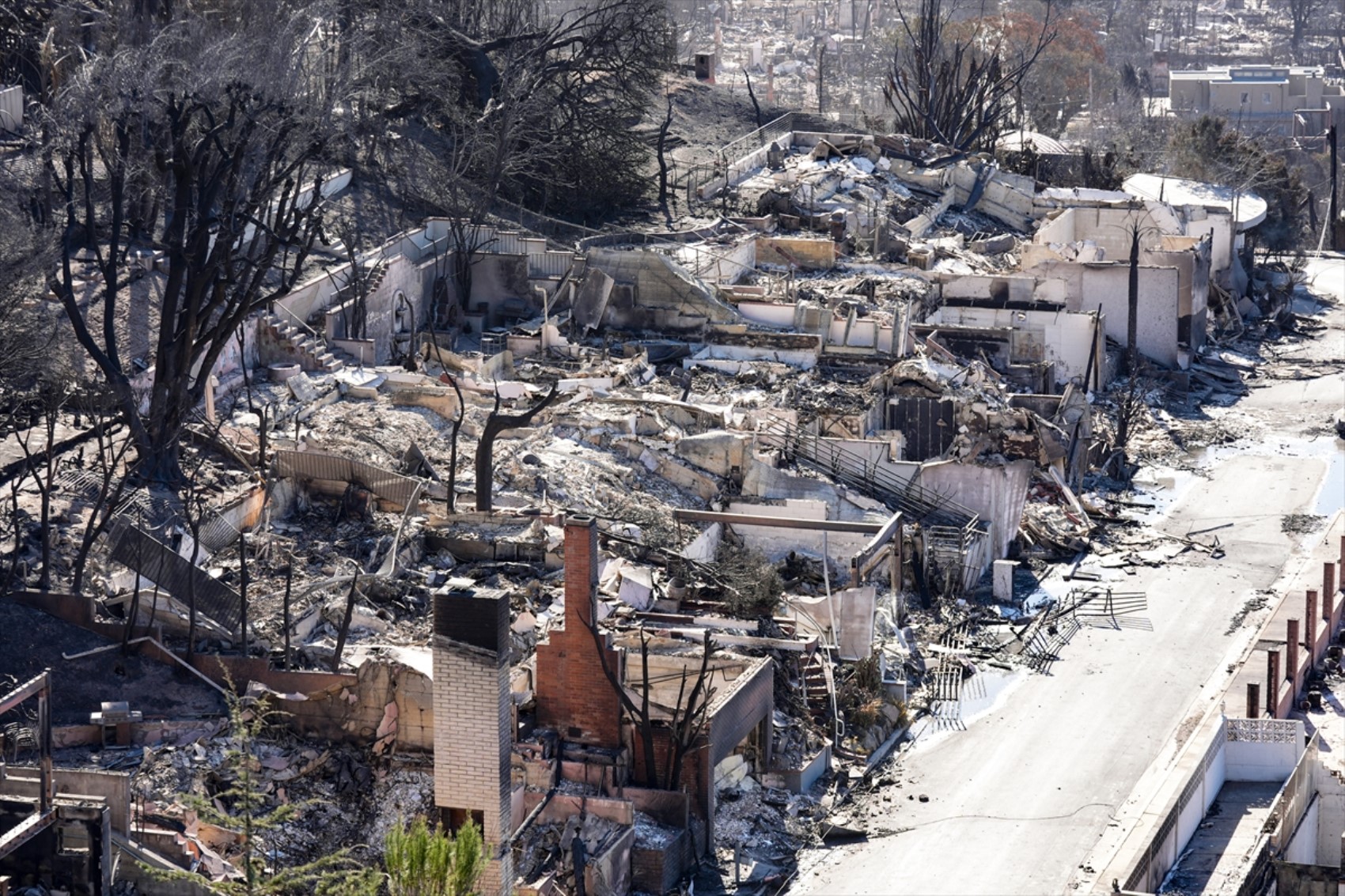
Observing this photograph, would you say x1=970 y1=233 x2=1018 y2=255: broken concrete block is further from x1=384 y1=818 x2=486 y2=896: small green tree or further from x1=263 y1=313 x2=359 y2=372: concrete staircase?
x1=384 y1=818 x2=486 y2=896: small green tree

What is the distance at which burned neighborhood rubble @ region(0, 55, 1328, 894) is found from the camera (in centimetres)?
2262

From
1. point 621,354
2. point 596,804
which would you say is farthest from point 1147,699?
point 621,354

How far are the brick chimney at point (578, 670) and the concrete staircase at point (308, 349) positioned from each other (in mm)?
12238

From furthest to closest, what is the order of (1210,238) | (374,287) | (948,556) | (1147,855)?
A: (1210,238), (374,287), (948,556), (1147,855)

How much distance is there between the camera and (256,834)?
21.8 meters

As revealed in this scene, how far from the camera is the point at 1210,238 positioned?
172ft

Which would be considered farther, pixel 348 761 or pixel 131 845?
pixel 348 761

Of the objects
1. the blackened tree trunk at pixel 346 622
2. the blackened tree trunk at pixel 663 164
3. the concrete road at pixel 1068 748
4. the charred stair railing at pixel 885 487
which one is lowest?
the concrete road at pixel 1068 748

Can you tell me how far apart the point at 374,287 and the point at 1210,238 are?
70.1 feet

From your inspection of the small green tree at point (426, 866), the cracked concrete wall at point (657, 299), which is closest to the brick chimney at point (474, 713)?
the small green tree at point (426, 866)

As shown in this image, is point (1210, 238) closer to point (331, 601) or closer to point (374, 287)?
point (374, 287)

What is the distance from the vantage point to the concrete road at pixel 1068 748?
80.9 feet

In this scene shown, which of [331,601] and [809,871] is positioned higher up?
[331,601]

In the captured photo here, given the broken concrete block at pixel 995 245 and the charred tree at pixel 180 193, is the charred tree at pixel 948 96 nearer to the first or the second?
the broken concrete block at pixel 995 245
